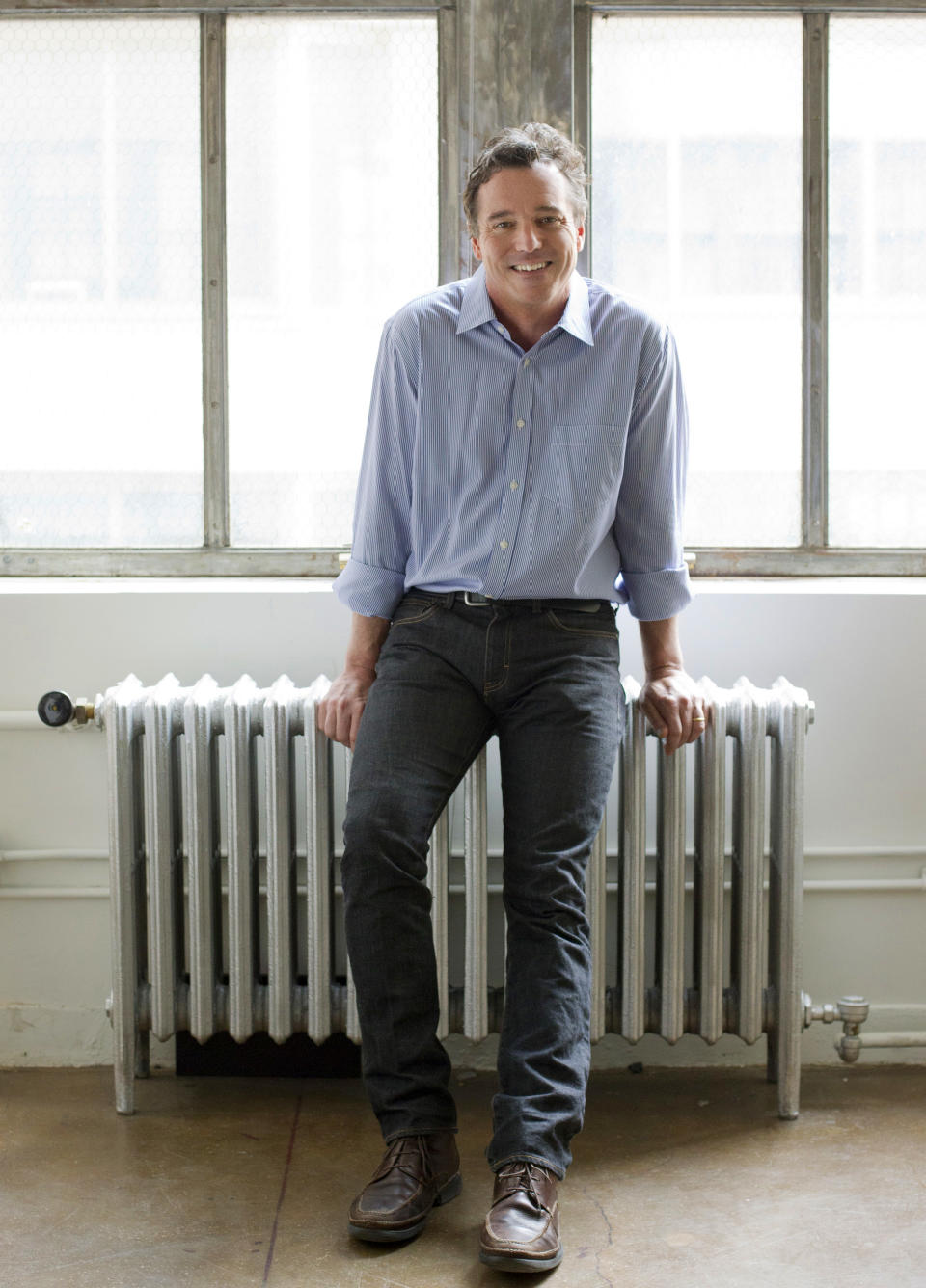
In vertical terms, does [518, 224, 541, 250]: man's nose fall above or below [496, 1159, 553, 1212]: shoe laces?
above

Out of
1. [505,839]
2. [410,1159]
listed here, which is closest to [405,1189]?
[410,1159]

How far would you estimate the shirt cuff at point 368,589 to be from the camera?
1938mm

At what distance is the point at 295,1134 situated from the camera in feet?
6.61

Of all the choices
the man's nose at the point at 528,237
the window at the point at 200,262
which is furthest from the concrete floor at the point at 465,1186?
the man's nose at the point at 528,237

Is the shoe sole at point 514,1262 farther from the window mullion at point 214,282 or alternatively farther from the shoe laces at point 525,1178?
the window mullion at point 214,282

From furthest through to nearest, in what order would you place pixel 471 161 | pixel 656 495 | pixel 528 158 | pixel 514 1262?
pixel 471 161 → pixel 656 495 → pixel 528 158 → pixel 514 1262

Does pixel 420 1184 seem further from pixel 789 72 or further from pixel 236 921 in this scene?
pixel 789 72

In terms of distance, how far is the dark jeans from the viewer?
1.69m

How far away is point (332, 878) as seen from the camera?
2066 mm

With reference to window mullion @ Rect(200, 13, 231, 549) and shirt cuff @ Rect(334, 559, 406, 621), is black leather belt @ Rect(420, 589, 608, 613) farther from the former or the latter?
window mullion @ Rect(200, 13, 231, 549)

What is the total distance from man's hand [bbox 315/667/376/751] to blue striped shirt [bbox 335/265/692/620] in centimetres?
10

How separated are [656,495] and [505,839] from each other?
0.56 metres

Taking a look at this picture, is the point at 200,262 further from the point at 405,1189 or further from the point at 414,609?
the point at 405,1189

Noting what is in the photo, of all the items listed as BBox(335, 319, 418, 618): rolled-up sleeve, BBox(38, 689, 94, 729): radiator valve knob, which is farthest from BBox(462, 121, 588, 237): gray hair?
Answer: BBox(38, 689, 94, 729): radiator valve knob
